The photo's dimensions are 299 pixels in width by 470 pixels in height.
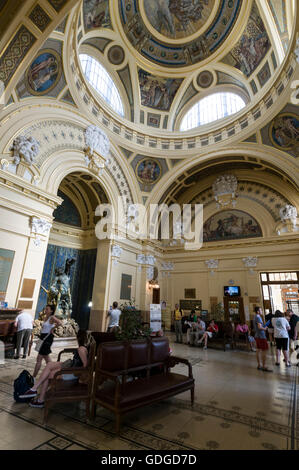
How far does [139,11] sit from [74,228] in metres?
11.5

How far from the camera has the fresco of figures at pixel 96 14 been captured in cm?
936

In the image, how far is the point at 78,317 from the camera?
37.9 ft

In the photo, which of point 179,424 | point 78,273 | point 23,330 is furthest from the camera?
point 78,273

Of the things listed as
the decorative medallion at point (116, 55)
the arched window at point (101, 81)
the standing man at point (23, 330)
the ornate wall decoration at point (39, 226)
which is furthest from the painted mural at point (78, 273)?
the decorative medallion at point (116, 55)

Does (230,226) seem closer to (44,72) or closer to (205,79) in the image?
(205,79)

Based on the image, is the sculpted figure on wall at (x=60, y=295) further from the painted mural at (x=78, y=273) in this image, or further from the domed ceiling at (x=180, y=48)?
the domed ceiling at (x=180, y=48)

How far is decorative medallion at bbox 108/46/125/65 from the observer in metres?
11.9

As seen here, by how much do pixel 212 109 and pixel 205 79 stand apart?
5.73 ft

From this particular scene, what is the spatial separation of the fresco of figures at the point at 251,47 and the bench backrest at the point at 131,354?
13.4 metres

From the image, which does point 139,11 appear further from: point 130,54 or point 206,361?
point 206,361

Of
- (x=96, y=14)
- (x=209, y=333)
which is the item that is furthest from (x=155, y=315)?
(x=96, y=14)

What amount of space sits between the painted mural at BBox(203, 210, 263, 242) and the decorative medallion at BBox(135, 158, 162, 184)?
15.2ft

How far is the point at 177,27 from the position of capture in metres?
12.5

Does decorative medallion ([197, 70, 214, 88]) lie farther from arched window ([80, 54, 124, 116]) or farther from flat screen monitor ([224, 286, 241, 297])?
flat screen monitor ([224, 286, 241, 297])
